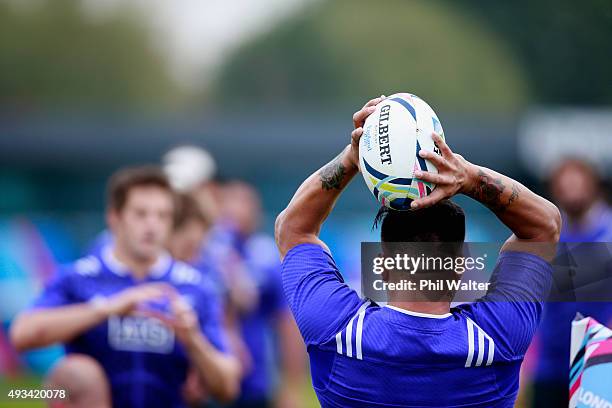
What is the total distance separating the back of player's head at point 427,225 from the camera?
3.34 meters

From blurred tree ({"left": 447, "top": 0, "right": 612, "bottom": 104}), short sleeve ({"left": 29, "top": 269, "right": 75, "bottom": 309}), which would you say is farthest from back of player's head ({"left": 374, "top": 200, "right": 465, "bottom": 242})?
blurred tree ({"left": 447, "top": 0, "right": 612, "bottom": 104})

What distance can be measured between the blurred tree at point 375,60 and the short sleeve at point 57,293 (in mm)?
28396

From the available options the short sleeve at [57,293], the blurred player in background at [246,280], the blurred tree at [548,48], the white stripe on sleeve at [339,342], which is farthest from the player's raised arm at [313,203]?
the blurred tree at [548,48]

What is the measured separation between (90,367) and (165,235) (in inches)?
47.3

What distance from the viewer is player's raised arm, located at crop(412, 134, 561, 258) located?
3.25 m

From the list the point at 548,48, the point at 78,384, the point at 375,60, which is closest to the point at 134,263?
the point at 78,384

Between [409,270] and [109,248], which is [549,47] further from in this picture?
[409,270]

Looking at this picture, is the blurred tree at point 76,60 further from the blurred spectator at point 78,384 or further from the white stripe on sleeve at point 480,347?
the white stripe on sleeve at point 480,347

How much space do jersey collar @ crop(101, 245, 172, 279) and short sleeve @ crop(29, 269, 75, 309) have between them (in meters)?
0.25

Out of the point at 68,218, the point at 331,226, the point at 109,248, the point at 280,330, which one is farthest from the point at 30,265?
the point at 109,248

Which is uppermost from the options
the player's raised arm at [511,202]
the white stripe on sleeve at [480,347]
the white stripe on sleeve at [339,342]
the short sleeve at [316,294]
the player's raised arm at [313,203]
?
the player's raised arm at [313,203]

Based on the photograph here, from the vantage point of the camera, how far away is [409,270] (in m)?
3.32

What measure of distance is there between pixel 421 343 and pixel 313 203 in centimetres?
66

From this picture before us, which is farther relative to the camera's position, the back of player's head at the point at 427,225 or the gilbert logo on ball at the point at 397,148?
the back of player's head at the point at 427,225
